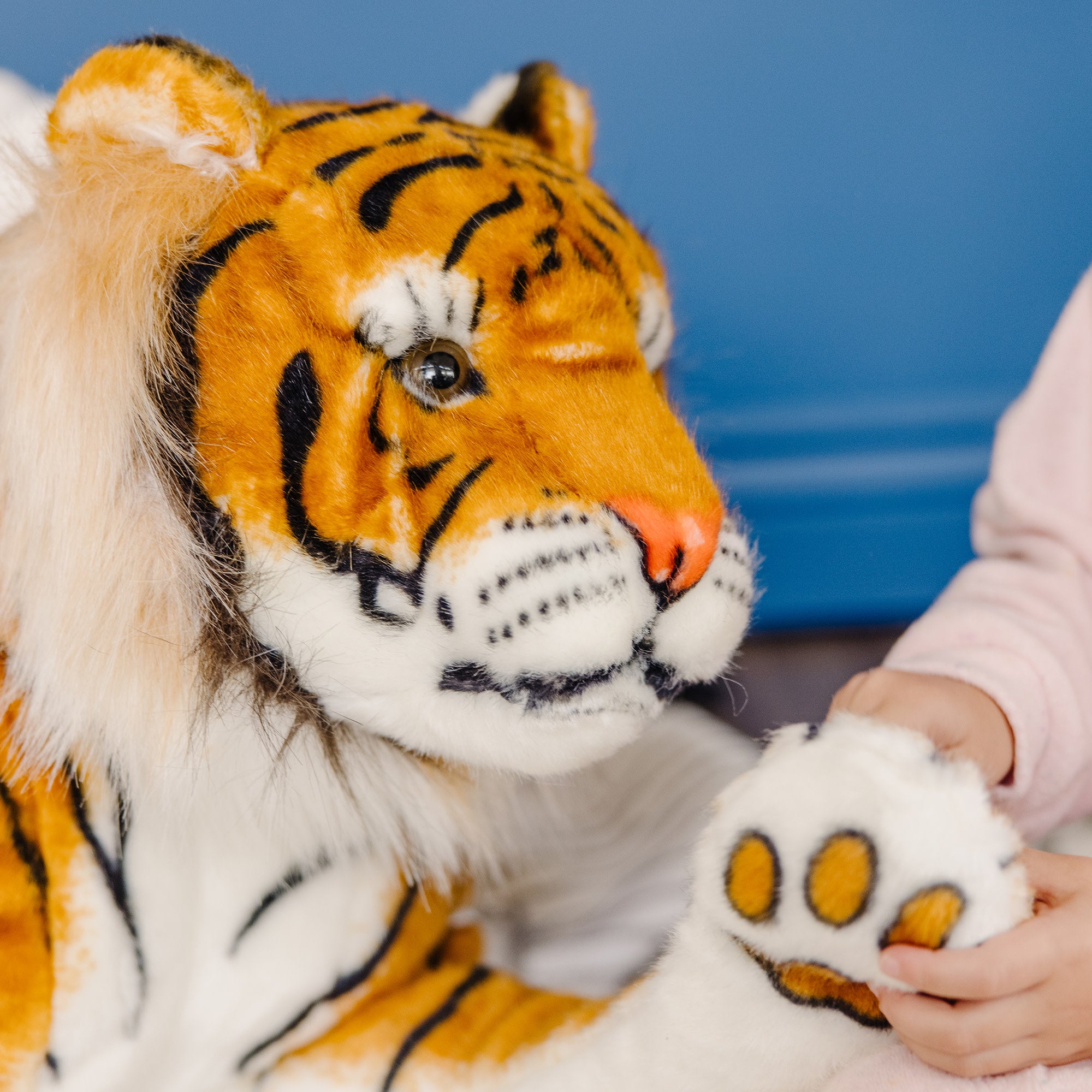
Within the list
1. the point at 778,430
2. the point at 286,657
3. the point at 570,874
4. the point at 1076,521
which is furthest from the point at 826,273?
the point at 286,657

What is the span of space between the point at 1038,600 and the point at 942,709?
0.13 m

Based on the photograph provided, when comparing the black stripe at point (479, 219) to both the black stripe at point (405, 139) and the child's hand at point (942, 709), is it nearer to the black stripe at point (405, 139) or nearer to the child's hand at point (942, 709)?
the black stripe at point (405, 139)

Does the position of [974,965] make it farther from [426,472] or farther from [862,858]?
[426,472]

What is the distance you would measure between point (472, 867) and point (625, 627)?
213 mm

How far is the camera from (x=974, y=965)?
320mm

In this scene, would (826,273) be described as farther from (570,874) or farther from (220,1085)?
(220,1085)

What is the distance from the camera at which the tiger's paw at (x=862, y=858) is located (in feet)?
1.04

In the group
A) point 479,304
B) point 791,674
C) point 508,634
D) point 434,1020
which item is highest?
point 479,304

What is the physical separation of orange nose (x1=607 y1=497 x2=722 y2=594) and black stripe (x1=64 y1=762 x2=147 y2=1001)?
0.85 ft

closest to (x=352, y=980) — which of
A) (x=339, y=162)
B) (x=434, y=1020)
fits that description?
(x=434, y=1020)

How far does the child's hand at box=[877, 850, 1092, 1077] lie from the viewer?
32 cm

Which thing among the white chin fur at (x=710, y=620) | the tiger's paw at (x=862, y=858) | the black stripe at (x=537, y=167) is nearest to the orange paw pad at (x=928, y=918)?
the tiger's paw at (x=862, y=858)

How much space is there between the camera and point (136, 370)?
380 millimetres

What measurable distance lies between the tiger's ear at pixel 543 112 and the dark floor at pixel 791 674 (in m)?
0.45
